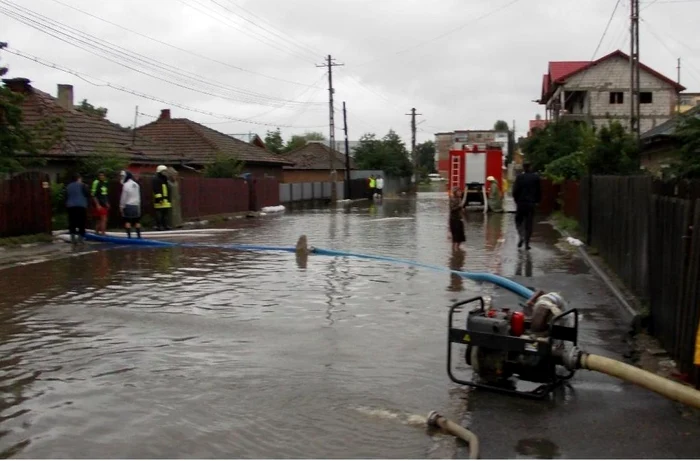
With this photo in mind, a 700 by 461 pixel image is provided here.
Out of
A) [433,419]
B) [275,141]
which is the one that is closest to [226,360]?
[433,419]

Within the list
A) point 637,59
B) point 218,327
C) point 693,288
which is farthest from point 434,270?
point 637,59

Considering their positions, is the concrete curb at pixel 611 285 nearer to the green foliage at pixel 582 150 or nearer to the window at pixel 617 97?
the green foliage at pixel 582 150

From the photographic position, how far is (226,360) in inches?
312

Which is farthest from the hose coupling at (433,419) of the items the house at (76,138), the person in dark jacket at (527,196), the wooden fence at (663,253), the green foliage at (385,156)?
the green foliage at (385,156)

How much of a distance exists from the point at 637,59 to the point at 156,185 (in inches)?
826

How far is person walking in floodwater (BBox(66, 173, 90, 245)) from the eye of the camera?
1891 cm

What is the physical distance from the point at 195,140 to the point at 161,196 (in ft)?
77.1

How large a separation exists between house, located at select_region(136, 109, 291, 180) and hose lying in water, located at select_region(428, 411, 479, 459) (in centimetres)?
3845

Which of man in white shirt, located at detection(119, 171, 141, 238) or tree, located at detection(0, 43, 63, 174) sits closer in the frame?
tree, located at detection(0, 43, 63, 174)

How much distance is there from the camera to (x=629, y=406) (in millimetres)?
6414

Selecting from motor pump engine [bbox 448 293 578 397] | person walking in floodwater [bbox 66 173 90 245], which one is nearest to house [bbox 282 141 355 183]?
person walking in floodwater [bbox 66 173 90 245]

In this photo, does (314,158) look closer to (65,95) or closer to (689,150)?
(65,95)

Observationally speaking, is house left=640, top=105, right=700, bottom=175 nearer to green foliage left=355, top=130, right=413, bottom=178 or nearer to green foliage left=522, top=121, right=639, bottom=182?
green foliage left=522, top=121, right=639, bottom=182

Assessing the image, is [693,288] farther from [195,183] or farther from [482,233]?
[195,183]
